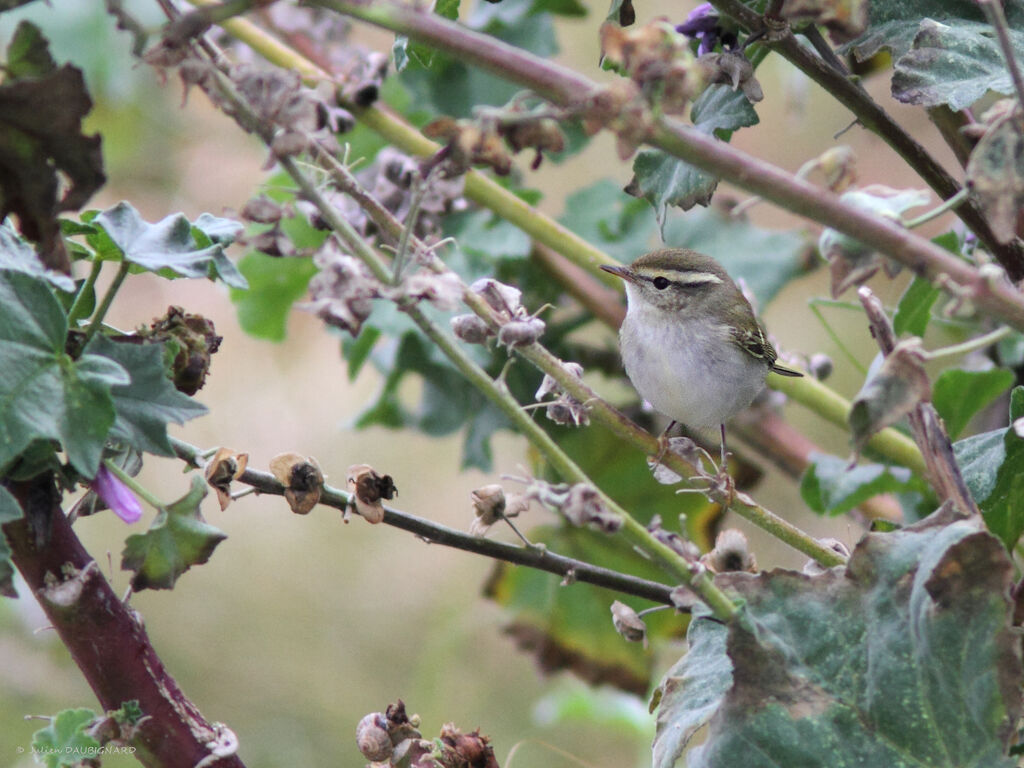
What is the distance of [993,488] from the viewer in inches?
45.0

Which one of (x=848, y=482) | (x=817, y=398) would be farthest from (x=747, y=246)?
(x=848, y=482)

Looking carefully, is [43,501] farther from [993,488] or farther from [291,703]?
[291,703]

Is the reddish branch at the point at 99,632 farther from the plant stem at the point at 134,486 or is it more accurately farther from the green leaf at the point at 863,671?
the green leaf at the point at 863,671

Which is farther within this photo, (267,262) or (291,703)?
(291,703)

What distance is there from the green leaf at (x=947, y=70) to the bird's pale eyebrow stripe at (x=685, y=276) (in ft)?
3.19

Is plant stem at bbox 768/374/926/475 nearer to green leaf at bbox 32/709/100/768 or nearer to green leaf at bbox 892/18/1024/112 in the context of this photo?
green leaf at bbox 892/18/1024/112

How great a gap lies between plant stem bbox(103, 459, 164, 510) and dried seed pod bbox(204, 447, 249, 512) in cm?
5

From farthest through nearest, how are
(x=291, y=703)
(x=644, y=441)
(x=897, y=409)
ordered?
(x=291, y=703)
(x=644, y=441)
(x=897, y=409)

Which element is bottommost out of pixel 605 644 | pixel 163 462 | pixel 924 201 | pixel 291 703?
pixel 291 703

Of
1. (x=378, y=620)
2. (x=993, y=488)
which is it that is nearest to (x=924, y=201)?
(x=993, y=488)

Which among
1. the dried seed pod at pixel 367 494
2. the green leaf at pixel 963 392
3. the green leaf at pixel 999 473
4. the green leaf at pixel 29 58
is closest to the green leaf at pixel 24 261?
the green leaf at pixel 29 58

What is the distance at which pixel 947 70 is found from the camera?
102cm

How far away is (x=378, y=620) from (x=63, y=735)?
2.58 metres

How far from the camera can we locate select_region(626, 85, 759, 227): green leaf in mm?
1014
